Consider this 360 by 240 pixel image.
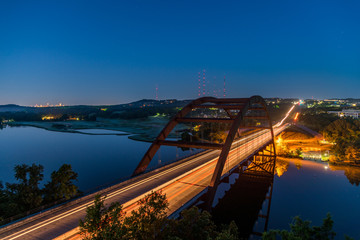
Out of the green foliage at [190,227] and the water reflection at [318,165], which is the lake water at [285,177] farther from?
the green foliage at [190,227]

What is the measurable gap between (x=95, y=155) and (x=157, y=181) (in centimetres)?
3979

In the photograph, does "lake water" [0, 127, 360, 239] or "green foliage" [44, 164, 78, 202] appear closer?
"green foliage" [44, 164, 78, 202]

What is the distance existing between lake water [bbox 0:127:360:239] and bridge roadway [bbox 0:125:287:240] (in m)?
9.64

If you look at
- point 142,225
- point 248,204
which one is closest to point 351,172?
point 248,204

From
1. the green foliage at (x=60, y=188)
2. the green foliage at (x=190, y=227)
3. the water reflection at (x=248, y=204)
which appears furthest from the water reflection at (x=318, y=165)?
the green foliage at (x=190, y=227)

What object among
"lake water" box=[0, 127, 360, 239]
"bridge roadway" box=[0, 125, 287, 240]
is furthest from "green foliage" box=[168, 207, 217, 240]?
"lake water" box=[0, 127, 360, 239]

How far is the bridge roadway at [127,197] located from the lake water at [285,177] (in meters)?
9.64

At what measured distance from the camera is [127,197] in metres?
17.5

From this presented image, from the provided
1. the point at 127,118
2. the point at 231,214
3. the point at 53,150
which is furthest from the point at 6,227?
the point at 127,118

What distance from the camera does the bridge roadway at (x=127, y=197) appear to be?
12945mm

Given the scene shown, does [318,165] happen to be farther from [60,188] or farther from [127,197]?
[60,188]

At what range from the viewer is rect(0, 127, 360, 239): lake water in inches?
1014

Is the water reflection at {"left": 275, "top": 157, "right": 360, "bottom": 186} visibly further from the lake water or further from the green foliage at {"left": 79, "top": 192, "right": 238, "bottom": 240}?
the green foliage at {"left": 79, "top": 192, "right": 238, "bottom": 240}

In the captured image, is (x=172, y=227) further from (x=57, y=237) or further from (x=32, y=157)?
(x=32, y=157)
